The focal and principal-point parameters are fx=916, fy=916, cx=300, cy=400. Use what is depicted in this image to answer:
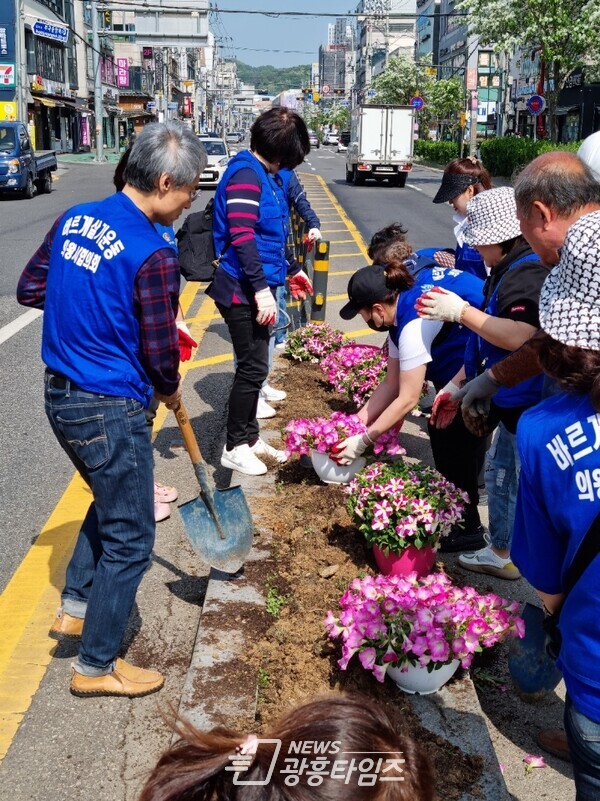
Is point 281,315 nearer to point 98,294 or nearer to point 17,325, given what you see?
point 17,325

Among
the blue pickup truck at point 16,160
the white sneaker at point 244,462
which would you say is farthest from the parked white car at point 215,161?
the white sneaker at point 244,462

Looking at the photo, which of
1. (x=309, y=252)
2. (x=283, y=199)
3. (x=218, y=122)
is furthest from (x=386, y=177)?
(x=218, y=122)

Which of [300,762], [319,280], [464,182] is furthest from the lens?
[319,280]

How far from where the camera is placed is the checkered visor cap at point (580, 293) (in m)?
1.74

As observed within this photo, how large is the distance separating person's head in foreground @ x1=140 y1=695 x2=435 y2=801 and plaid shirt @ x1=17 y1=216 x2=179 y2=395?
174 centimetres

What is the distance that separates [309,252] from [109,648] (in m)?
7.30

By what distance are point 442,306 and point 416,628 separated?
115cm

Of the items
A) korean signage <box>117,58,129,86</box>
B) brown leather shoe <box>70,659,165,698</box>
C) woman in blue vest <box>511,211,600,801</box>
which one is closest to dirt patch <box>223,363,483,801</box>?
brown leather shoe <box>70,659,165,698</box>

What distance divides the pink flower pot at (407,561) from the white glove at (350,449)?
677 millimetres

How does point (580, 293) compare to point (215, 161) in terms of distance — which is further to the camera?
point (215, 161)

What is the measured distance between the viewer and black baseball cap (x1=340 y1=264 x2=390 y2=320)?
13.8ft

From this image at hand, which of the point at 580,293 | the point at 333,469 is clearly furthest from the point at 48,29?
the point at 580,293

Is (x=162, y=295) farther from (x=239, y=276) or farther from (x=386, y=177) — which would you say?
(x=386, y=177)

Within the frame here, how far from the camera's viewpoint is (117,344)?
293cm
